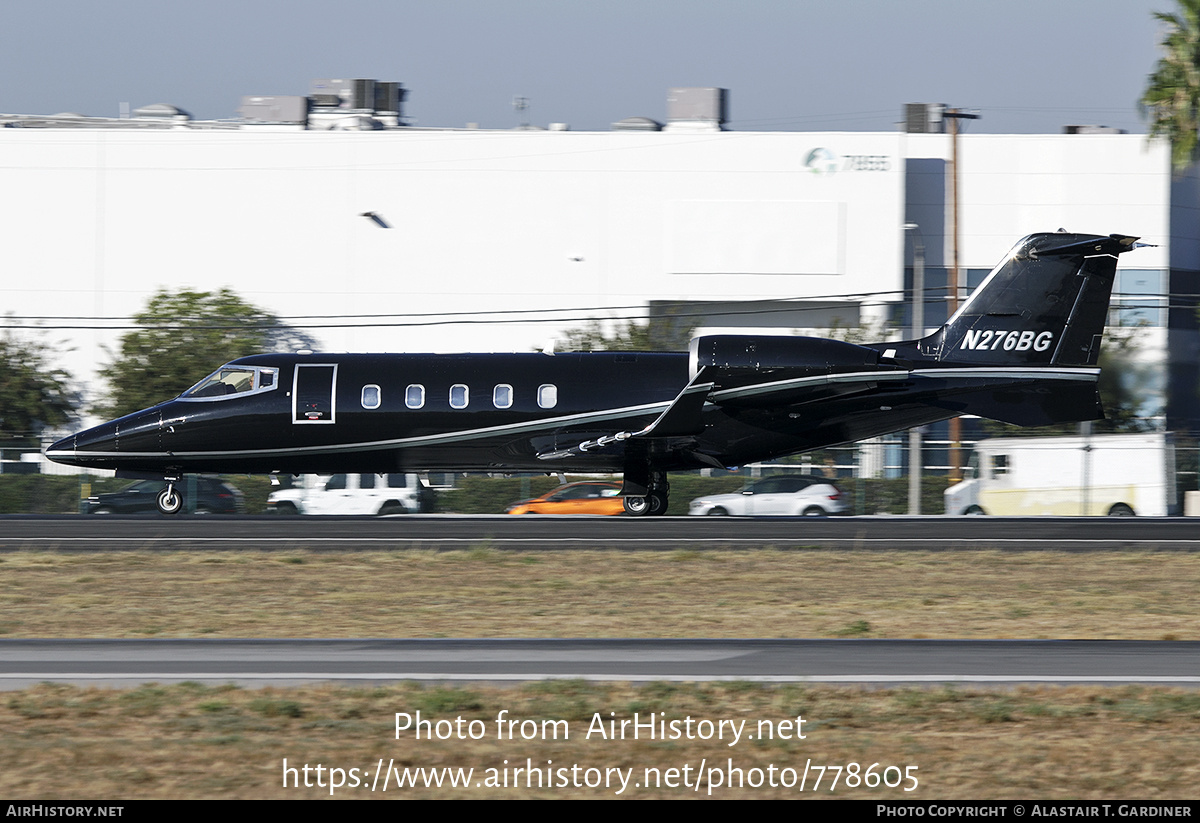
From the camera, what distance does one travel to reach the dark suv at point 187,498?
3609 cm

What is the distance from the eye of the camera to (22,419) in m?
58.4

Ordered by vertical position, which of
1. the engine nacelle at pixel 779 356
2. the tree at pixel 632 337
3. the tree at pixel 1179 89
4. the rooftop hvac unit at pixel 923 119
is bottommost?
the engine nacelle at pixel 779 356

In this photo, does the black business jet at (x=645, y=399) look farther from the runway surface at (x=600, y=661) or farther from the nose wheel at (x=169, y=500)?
the runway surface at (x=600, y=661)

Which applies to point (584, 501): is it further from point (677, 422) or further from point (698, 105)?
point (698, 105)

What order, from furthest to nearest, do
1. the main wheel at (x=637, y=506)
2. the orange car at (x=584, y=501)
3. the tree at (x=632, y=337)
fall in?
the tree at (x=632, y=337) < the orange car at (x=584, y=501) < the main wheel at (x=637, y=506)

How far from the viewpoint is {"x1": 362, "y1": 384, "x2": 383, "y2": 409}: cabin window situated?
27547 mm

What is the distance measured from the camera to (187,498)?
35.8m

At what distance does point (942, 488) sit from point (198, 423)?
21.3 metres

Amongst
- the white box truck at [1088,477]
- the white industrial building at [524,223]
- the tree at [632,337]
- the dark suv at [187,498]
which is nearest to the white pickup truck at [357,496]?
the dark suv at [187,498]

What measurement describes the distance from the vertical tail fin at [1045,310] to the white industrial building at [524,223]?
3284 centimetres

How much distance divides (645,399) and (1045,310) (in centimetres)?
836

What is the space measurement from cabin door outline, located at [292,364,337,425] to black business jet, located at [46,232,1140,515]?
0.03 metres

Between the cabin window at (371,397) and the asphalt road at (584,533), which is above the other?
the cabin window at (371,397)

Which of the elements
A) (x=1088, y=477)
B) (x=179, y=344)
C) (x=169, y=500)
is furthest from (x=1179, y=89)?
(x=179, y=344)
